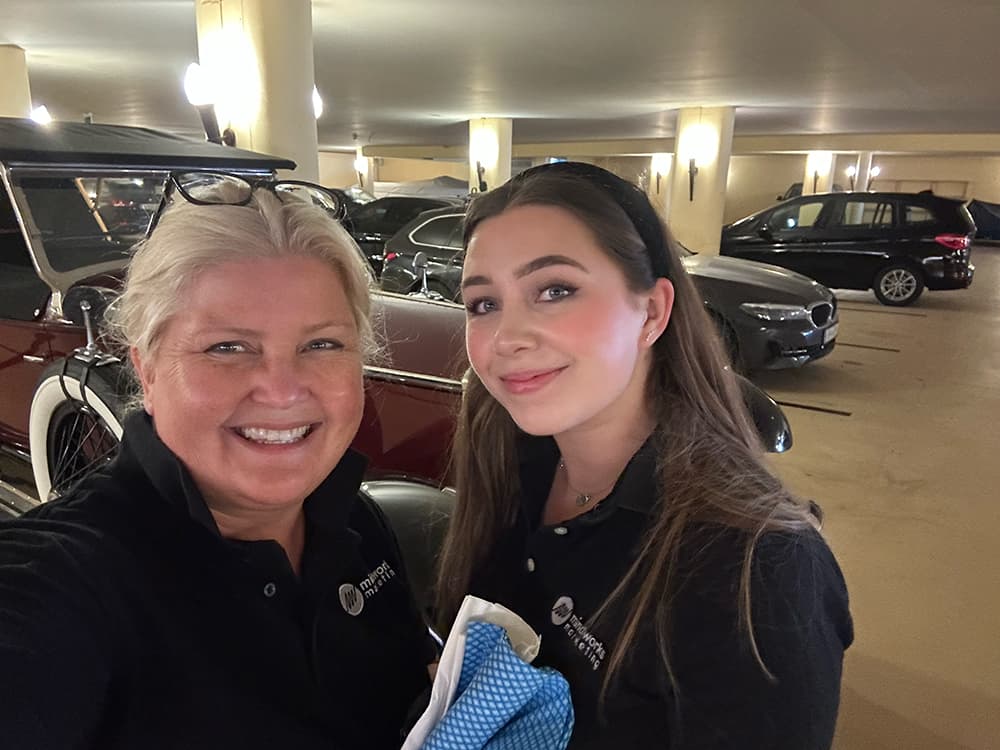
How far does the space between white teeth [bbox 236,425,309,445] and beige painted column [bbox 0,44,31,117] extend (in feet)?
30.3

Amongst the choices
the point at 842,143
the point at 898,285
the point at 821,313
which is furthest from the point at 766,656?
the point at 842,143

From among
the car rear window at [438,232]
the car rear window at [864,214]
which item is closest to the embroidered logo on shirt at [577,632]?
the car rear window at [438,232]

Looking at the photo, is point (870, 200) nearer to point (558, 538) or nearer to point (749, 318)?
point (749, 318)

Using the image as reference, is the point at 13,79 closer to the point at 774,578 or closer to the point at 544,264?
the point at 544,264

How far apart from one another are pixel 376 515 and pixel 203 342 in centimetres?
58

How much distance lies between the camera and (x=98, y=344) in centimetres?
311

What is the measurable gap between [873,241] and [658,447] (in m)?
10.6

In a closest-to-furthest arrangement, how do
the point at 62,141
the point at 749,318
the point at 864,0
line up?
the point at 62,141 < the point at 864,0 < the point at 749,318

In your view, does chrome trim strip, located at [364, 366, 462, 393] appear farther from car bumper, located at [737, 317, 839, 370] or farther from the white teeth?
car bumper, located at [737, 317, 839, 370]

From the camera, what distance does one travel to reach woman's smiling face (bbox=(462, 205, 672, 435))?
4.27ft

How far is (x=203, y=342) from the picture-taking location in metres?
1.13

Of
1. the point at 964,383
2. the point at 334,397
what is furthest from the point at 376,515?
the point at 964,383

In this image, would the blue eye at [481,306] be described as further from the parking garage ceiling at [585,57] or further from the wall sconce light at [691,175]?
the wall sconce light at [691,175]

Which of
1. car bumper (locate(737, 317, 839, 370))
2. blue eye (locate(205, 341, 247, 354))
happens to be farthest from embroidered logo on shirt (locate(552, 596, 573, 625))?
car bumper (locate(737, 317, 839, 370))
